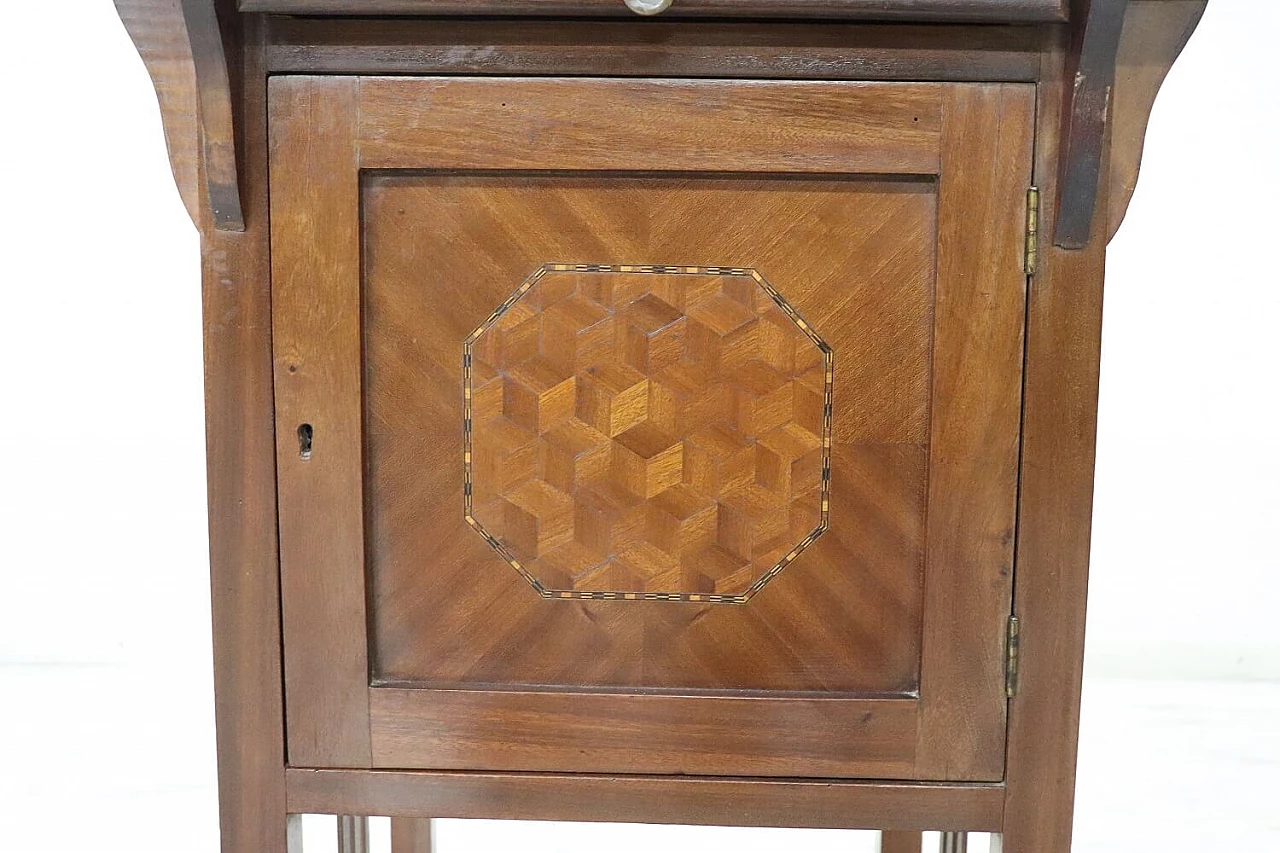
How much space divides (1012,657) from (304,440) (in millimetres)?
693

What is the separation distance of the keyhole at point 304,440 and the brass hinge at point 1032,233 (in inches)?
26.5

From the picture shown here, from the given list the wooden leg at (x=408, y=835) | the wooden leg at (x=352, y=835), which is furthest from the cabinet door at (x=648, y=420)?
the wooden leg at (x=408, y=835)

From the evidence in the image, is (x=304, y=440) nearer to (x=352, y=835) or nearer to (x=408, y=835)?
(x=352, y=835)

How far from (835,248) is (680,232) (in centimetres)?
14

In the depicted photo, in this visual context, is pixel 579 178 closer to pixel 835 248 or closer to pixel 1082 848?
pixel 835 248

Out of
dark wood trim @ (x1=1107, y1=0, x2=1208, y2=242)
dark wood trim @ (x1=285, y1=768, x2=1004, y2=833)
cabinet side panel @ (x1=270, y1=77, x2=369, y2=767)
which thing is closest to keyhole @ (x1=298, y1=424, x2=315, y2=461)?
cabinet side panel @ (x1=270, y1=77, x2=369, y2=767)

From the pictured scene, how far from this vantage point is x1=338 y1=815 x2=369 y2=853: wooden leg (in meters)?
1.71

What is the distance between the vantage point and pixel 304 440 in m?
1.26

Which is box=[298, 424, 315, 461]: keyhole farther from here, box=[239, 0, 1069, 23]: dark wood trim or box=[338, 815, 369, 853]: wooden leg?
box=[338, 815, 369, 853]: wooden leg

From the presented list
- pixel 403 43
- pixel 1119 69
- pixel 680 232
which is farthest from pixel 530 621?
pixel 1119 69

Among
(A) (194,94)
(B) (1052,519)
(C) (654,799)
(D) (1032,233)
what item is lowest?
(C) (654,799)

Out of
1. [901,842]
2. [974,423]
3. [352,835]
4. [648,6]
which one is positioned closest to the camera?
[648,6]

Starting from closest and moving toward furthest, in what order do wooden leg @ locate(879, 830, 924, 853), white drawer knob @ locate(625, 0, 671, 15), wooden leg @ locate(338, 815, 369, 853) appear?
white drawer knob @ locate(625, 0, 671, 15) < wooden leg @ locate(338, 815, 369, 853) < wooden leg @ locate(879, 830, 924, 853)

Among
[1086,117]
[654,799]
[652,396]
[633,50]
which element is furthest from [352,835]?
[1086,117]
